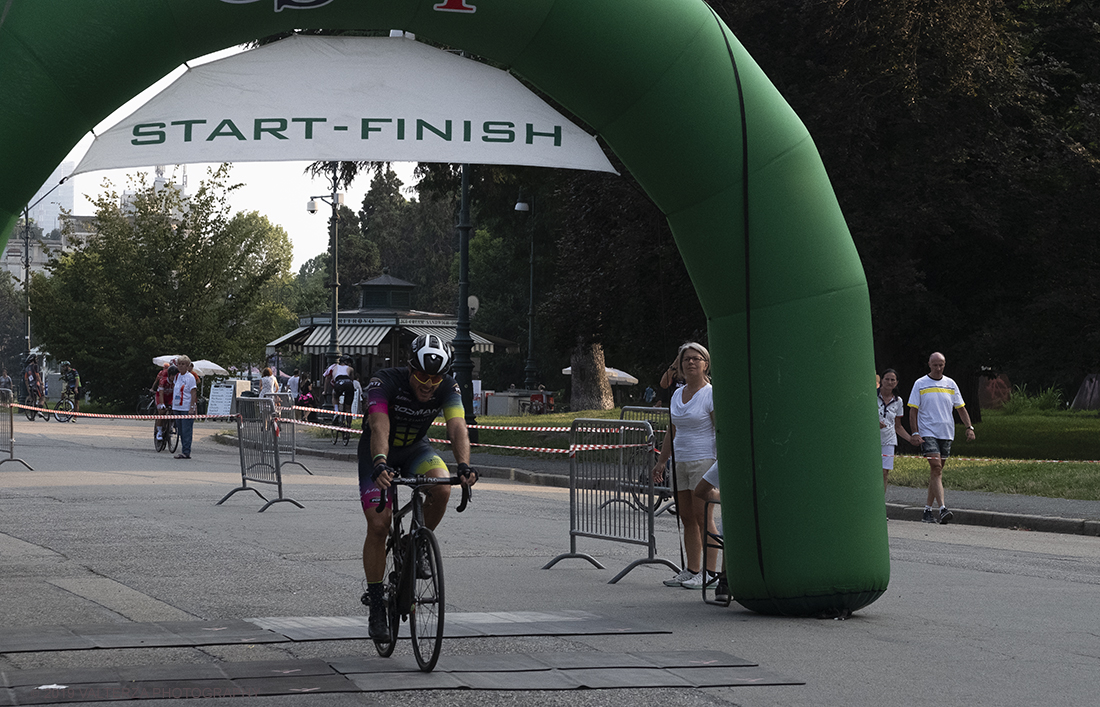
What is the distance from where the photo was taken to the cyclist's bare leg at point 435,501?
7.01 m

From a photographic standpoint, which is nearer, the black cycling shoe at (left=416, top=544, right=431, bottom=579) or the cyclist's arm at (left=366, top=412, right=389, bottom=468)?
the black cycling shoe at (left=416, top=544, right=431, bottom=579)

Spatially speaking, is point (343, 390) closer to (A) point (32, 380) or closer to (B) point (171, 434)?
(B) point (171, 434)

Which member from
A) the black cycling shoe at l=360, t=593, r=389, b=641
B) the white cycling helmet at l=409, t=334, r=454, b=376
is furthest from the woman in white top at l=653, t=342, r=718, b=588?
the black cycling shoe at l=360, t=593, r=389, b=641

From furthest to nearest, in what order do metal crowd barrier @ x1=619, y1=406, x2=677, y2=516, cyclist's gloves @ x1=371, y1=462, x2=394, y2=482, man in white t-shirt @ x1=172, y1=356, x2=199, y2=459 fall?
man in white t-shirt @ x1=172, y1=356, x2=199, y2=459
metal crowd barrier @ x1=619, y1=406, x2=677, y2=516
cyclist's gloves @ x1=371, y1=462, x2=394, y2=482

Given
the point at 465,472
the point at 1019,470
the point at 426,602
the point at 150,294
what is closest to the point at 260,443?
the point at 426,602

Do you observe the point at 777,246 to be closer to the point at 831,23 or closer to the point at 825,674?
the point at 825,674

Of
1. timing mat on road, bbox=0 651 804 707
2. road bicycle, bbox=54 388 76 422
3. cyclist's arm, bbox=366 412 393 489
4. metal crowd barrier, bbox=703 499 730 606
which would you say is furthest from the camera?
road bicycle, bbox=54 388 76 422

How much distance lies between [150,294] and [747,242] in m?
40.5

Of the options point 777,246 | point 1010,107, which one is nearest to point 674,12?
point 777,246

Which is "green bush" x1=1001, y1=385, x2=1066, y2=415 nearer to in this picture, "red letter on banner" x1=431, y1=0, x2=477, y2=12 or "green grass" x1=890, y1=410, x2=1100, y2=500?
"green grass" x1=890, y1=410, x2=1100, y2=500

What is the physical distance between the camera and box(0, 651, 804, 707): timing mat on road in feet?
19.7

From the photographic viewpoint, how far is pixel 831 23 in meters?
23.4

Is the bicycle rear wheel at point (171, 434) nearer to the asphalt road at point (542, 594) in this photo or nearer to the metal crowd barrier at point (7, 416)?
the metal crowd barrier at point (7, 416)

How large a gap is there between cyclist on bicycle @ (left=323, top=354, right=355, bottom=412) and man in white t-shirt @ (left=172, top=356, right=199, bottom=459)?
30.1ft
